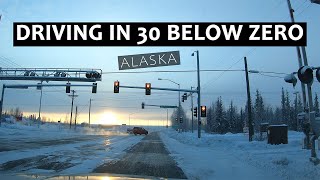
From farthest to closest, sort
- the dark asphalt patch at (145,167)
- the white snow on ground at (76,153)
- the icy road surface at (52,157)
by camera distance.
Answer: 1. the white snow on ground at (76,153)
2. the icy road surface at (52,157)
3. the dark asphalt patch at (145,167)

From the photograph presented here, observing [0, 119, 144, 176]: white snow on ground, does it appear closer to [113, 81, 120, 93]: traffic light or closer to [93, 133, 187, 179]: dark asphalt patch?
[93, 133, 187, 179]: dark asphalt patch

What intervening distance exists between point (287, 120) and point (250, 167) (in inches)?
4730

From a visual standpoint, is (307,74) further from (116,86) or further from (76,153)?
(116,86)

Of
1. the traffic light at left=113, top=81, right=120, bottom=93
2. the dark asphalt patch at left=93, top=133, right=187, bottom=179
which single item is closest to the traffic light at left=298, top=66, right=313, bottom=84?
the dark asphalt patch at left=93, top=133, right=187, bottom=179

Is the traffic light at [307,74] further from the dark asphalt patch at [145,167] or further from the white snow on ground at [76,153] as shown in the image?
the white snow on ground at [76,153]

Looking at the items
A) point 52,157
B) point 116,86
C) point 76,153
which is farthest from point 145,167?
point 116,86

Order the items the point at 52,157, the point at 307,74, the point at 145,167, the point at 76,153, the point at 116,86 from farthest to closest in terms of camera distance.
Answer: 1. the point at 116,86
2. the point at 76,153
3. the point at 52,157
4. the point at 145,167
5. the point at 307,74

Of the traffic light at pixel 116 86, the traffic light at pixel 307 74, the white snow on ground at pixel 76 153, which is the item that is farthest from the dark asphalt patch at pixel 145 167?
the traffic light at pixel 116 86

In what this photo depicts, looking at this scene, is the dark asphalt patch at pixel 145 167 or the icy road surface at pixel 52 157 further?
the icy road surface at pixel 52 157

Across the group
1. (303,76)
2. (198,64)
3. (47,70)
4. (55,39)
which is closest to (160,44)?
(55,39)

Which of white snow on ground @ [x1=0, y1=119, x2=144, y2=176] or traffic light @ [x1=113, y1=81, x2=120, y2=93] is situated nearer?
white snow on ground @ [x1=0, y1=119, x2=144, y2=176]

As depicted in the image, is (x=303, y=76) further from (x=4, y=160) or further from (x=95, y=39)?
(x=4, y=160)

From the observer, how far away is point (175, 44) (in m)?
15.6

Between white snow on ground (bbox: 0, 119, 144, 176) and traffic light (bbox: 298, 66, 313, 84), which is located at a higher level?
traffic light (bbox: 298, 66, 313, 84)
